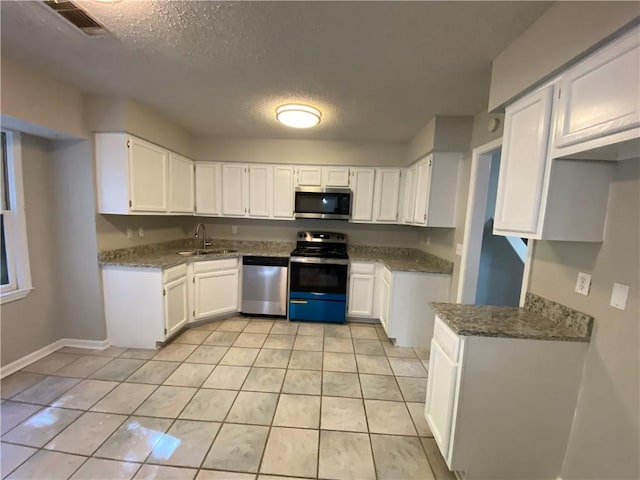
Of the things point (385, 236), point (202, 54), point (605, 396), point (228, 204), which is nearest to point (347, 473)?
point (605, 396)

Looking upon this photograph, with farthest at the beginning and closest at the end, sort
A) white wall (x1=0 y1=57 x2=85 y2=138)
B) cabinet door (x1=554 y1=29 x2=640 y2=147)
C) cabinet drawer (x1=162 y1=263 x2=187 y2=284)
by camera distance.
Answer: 1. cabinet drawer (x1=162 y1=263 x2=187 y2=284)
2. white wall (x1=0 y1=57 x2=85 y2=138)
3. cabinet door (x1=554 y1=29 x2=640 y2=147)

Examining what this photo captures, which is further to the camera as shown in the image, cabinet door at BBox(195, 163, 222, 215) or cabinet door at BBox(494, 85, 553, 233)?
cabinet door at BBox(195, 163, 222, 215)

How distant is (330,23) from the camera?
1.41m

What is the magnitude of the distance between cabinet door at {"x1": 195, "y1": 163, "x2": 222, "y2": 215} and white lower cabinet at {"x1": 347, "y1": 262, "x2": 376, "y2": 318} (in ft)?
7.12

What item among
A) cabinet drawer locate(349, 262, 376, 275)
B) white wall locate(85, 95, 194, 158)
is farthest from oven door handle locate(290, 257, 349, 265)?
white wall locate(85, 95, 194, 158)

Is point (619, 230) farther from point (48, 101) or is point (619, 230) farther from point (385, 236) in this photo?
point (48, 101)

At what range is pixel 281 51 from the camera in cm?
167

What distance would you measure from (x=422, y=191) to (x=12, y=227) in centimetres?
409

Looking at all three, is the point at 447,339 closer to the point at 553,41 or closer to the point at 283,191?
the point at 553,41

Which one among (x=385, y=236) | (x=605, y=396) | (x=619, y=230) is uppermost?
(x=619, y=230)

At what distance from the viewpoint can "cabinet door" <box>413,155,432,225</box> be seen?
2.93m

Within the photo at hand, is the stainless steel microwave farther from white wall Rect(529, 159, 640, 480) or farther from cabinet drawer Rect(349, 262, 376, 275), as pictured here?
white wall Rect(529, 159, 640, 480)

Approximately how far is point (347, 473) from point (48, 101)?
3.55 m

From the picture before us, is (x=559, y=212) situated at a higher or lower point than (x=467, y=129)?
lower
